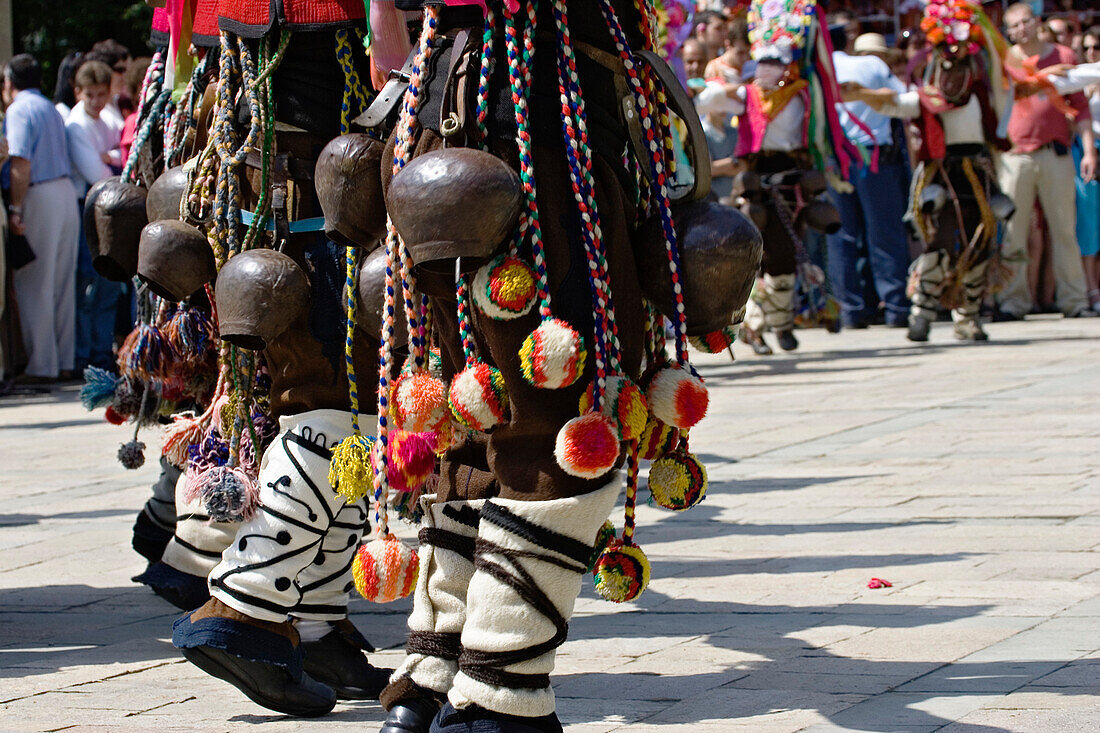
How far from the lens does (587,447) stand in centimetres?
246

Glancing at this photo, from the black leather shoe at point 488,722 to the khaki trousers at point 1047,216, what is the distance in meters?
11.1

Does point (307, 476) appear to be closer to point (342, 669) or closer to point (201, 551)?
point (342, 669)

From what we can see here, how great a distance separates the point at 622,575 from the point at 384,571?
15.7 inches

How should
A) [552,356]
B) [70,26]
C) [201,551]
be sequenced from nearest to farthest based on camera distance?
[552,356] < [201,551] < [70,26]

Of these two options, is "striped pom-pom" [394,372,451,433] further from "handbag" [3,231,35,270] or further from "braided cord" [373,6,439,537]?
"handbag" [3,231,35,270]

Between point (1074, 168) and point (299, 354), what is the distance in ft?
37.2

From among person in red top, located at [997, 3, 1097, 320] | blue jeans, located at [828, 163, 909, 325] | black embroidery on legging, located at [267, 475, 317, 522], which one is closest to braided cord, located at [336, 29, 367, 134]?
black embroidery on legging, located at [267, 475, 317, 522]

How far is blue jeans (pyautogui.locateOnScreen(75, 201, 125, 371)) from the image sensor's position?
11281mm

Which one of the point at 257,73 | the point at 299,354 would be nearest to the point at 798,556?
the point at 299,354

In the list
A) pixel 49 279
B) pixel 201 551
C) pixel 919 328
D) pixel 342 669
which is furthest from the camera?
pixel 919 328

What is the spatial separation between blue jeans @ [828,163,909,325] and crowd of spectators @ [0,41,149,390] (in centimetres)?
583

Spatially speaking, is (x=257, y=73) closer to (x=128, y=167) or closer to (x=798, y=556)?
(x=128, y=167)

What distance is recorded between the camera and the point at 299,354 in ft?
11.0

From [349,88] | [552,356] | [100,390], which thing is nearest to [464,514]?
[552,356]
